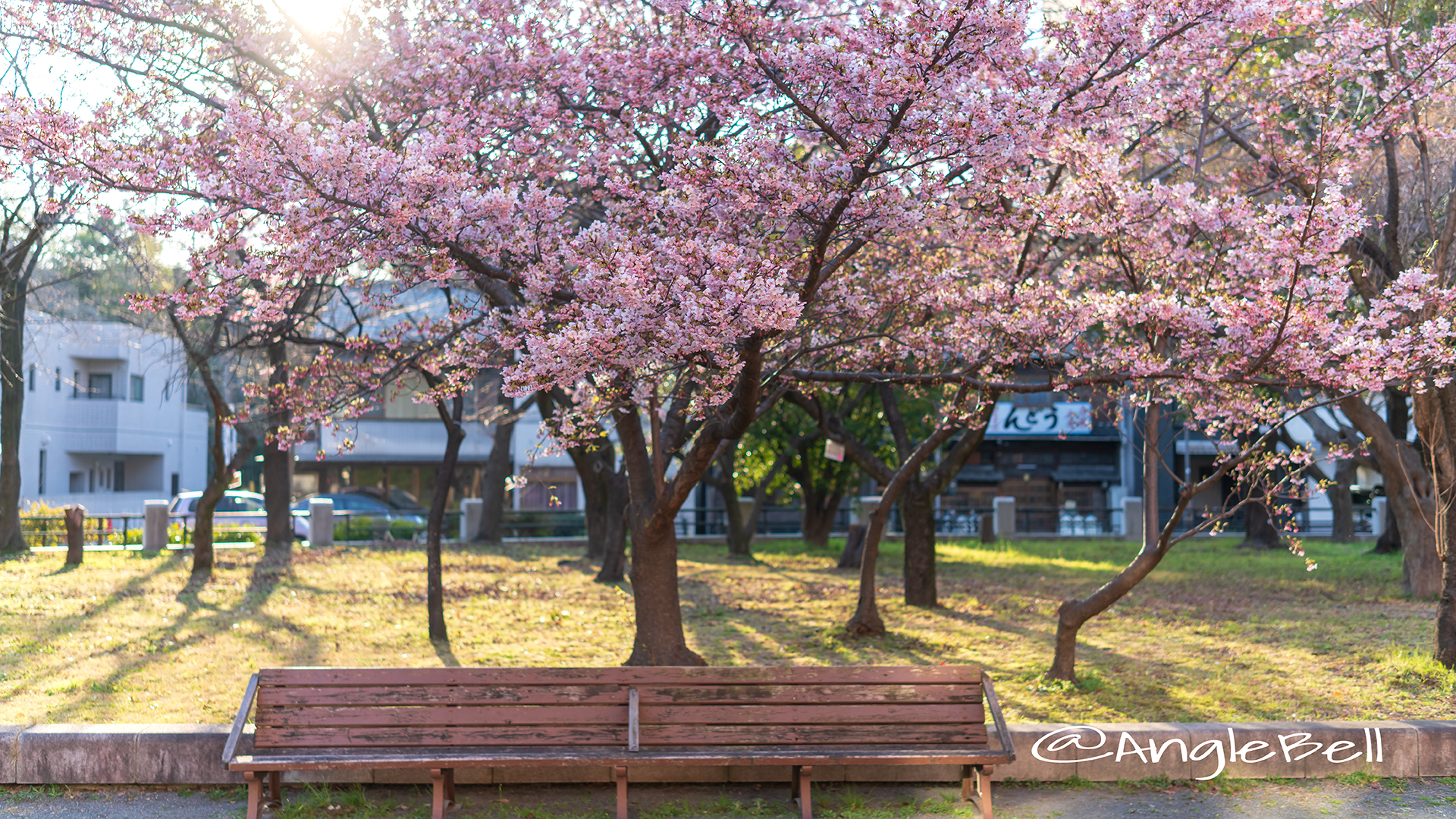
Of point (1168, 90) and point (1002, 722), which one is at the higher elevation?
point (1168, 90)

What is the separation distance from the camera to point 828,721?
6543mm

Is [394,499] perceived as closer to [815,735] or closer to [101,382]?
[101,382]

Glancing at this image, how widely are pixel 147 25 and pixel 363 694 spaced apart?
649 centimetres

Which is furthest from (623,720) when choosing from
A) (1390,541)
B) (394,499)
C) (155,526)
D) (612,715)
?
(394,499)

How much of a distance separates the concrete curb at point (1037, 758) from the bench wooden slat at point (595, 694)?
1.90 feet

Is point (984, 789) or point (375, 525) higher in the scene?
point (375, 525)

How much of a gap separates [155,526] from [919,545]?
612 inches

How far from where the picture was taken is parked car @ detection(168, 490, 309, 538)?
91.8 ft

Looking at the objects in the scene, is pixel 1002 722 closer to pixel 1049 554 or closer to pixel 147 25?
pixel 147 25

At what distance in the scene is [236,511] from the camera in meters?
34.2

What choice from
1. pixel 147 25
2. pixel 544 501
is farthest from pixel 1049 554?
pixel 544 501

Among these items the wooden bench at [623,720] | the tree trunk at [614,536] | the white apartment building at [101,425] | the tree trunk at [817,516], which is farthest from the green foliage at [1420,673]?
the white apartment building at [101,425]

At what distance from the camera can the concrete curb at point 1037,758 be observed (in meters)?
6.65

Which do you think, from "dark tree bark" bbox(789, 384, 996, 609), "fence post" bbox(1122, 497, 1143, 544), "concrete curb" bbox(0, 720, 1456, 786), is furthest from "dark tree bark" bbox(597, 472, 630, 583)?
"fence post" bbox(1122, 497, 1143, 544)
